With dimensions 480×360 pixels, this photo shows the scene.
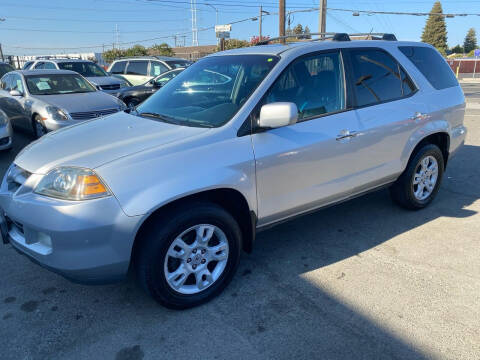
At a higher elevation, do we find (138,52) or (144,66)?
(138,52)

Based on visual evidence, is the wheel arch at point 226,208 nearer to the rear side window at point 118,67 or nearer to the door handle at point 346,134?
the door handle at point 346,134

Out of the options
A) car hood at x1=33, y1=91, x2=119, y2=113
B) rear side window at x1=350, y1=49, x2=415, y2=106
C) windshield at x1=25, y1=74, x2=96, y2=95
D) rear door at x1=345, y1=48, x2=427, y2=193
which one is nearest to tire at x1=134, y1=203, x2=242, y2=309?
rear door at x1=345, y1=48, x2=427, y2=193

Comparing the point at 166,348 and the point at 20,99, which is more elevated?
the point at 20,99

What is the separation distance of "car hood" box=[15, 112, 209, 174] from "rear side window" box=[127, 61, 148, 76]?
11457mm

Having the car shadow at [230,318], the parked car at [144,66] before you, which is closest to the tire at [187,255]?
the car shadow at [230,318]

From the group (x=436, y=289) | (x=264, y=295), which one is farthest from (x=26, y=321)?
(x=436, y=289)

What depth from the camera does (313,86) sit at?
332cm

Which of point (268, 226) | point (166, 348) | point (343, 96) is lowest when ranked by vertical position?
point (166, 348)

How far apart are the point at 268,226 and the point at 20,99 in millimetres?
7030

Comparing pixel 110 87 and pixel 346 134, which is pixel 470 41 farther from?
pixel 346 134

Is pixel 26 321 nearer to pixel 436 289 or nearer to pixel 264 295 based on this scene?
pixel 264 295

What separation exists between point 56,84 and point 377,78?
274 inches

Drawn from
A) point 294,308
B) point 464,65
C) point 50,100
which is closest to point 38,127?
point 50,100

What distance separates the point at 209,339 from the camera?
8.17 ft
